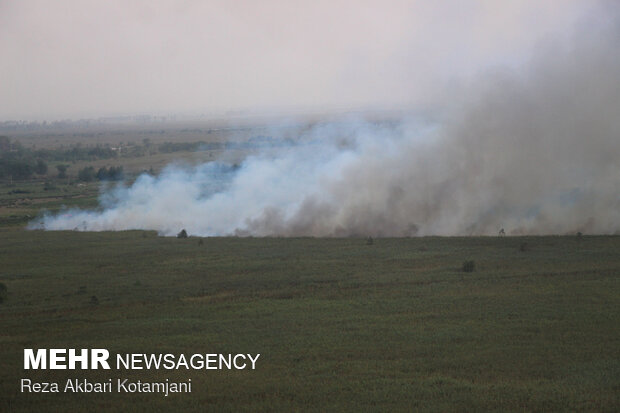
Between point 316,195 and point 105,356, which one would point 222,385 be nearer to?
point 105,356

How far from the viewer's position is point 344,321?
1148 inches

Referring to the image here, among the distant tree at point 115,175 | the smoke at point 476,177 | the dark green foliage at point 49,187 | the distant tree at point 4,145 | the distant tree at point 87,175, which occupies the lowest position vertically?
the smoke at point 476,177

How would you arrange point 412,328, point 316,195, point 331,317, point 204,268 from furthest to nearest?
point 316,195, point 204,268, point 331,317, point 412,328

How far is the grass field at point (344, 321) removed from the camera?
21094 millimetres

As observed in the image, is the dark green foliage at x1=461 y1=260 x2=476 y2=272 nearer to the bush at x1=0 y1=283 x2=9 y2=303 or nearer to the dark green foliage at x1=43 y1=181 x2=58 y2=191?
the bush at x1=0 y1=283 x2=9 y2=303

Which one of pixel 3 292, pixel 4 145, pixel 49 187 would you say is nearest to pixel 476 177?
pixel 3 292

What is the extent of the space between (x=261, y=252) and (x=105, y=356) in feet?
77.8

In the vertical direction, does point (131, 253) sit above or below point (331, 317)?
above

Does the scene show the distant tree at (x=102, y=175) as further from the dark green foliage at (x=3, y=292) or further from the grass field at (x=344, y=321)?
the dark green foliage at (x=3, y=292)

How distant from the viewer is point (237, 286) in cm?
3738

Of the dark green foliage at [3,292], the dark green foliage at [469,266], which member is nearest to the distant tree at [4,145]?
the dark green foliage at [3,292]

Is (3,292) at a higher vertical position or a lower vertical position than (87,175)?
lower

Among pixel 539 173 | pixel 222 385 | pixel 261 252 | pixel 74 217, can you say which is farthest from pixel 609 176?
pixel 74 217

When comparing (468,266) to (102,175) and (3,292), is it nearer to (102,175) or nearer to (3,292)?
(3,292)
